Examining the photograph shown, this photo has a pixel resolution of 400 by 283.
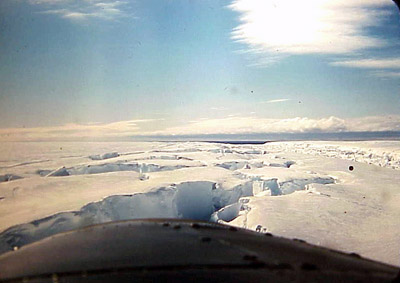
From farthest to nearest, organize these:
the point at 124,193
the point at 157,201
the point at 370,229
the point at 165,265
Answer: the point at 157,201 → the point at 124,193 → the point at 370,229 → the point at 165,265

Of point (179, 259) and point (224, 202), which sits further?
point (224, 202)

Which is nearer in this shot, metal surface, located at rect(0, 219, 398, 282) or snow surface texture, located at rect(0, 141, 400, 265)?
metal surface, located at rect(0, 219, 398, 282)

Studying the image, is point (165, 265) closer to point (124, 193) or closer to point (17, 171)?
point (124, 193)

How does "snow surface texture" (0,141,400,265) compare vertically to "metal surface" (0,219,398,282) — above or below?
below

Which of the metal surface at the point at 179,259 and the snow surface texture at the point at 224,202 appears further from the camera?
the snow surface texture at the point at 224,202

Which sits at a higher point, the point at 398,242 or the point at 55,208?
the point at 55,208

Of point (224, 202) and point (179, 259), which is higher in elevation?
point (179, 259)

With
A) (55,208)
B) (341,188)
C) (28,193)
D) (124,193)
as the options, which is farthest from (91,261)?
(341,188)

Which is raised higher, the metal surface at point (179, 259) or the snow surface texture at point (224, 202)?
the metal surface at point (179, 259)
